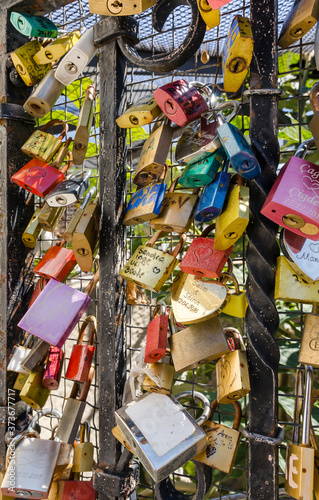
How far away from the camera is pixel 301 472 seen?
626 mm

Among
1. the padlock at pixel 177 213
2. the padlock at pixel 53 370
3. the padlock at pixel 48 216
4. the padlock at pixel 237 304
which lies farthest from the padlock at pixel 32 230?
the padlock at pixel 237 304

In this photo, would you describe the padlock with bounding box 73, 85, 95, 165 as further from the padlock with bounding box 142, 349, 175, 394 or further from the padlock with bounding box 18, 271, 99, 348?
the padlock with bounding box 142, 349, 175, 394

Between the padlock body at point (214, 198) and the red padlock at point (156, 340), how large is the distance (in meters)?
0.19

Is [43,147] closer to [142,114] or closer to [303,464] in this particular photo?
[142,114]

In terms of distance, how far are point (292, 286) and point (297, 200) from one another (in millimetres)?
132

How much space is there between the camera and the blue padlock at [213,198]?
0.66 m

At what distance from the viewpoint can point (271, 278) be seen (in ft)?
2.26

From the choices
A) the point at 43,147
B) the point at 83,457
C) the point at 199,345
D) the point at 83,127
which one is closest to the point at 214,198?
the point at 199,345

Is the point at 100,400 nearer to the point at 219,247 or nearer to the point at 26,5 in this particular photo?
the point at 219,247

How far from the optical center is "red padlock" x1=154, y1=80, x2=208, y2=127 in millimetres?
699

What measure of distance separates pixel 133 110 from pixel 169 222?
0.22m

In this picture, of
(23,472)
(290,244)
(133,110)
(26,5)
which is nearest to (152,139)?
(133,110)

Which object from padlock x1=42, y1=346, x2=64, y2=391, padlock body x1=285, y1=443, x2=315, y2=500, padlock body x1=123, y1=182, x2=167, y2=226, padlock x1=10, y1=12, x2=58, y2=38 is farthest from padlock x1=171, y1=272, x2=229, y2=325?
padlock x1=10, y1=12, x2=58, y2=38

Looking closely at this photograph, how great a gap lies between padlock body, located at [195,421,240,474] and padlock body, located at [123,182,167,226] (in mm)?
380
